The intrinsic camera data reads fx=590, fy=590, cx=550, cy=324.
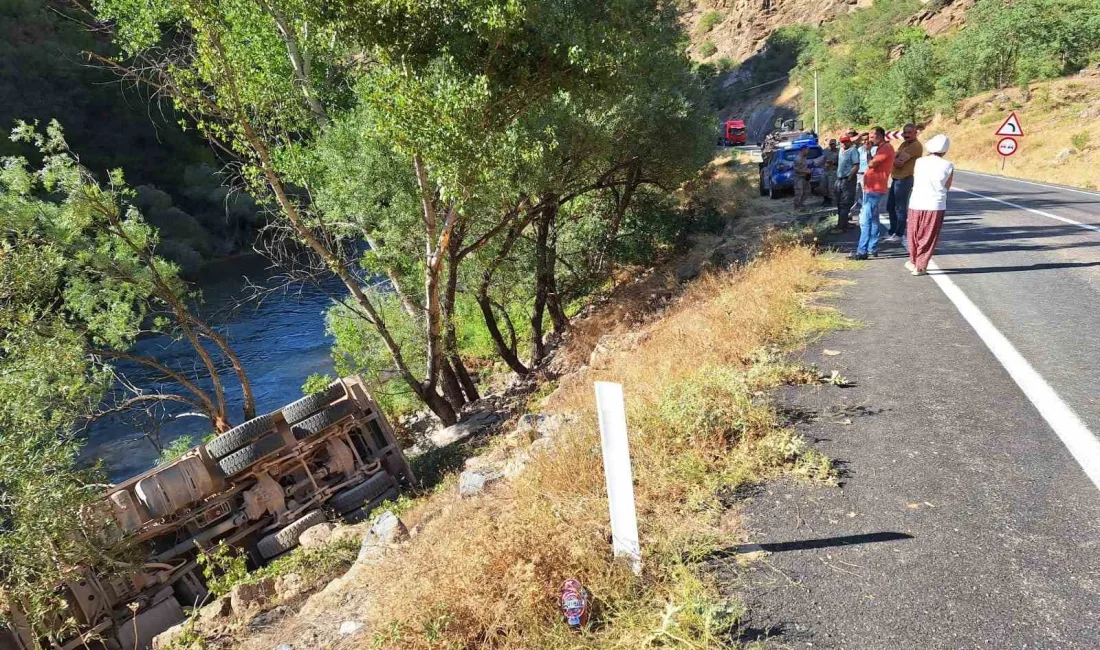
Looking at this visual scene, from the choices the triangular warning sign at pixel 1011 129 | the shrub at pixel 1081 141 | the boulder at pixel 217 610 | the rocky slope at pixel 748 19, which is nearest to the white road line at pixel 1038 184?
the triangular warning sign at pixel 1011 129

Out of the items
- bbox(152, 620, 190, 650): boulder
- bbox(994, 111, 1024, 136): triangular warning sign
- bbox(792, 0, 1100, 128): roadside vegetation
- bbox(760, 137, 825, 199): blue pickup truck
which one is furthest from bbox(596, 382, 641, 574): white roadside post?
bbox(792, 0, 1100, 128): roadside vegetation

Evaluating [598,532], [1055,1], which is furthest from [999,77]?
[598,532]

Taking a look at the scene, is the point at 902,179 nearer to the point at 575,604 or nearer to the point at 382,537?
the point at 382,537

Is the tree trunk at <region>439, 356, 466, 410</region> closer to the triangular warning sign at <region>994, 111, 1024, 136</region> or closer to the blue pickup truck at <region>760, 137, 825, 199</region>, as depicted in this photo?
the blue pickup truck at <region>760, 137, 825, 199</region>

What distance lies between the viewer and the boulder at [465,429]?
12.7m

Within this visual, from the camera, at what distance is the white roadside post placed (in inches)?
120

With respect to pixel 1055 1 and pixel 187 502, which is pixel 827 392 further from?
pixel 1055 1

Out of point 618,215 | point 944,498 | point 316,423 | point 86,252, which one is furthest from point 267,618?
point 618,215

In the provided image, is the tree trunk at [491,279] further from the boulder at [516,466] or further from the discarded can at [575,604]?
the discarded can at [575,604]

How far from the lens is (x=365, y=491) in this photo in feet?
33.4

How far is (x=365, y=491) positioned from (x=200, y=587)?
2.70 m

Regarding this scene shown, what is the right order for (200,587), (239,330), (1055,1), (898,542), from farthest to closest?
(1055,1) < (239,330) < (200,587) < (898,542)

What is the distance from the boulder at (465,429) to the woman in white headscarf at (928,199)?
324 inches

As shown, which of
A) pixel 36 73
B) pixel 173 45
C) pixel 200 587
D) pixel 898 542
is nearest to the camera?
pixel 898 542
